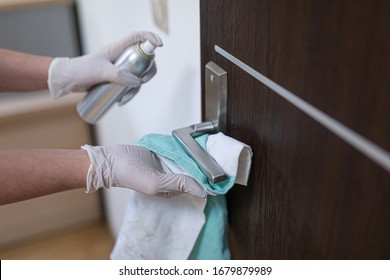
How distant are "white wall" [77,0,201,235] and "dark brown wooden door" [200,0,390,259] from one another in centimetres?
15

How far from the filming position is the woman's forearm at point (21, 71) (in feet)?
2.74

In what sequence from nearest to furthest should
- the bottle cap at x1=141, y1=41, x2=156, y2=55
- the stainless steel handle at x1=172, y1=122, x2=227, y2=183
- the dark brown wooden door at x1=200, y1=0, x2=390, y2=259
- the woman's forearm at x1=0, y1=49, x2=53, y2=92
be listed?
the dark brown wooden door at x1=200, y1=0, x2=390, y2=259 < the stainless steel handle at x1=172, y1=122, x2=227, y2=183 < the bottle cap at x1=141, y1=41, x2=156, y2=55 < the woman's forearm at x1=0, y1=49, x2=53, y2=92

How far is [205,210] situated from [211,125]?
13 cm

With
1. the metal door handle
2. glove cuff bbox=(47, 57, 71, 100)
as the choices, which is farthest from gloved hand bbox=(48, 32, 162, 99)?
the metal door handle

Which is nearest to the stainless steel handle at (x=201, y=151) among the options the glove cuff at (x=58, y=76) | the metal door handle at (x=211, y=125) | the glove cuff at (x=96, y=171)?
the metal door handle at (x=211, y=125)

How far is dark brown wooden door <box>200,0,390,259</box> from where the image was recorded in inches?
12.6

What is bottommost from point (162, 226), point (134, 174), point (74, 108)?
point (74, 108)

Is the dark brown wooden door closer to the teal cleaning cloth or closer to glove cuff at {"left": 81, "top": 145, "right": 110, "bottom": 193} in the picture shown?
the teal cleaning cloth

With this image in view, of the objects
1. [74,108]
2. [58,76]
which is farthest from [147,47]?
[74,108]

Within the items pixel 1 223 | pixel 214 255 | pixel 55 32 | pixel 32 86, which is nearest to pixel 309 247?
pixel 214 255

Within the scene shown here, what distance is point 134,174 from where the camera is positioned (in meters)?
0.58

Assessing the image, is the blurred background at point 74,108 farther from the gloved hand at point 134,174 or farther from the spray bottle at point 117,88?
the gloved hand at point 134,174

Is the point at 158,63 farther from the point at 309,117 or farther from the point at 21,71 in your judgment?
the point at 309,117

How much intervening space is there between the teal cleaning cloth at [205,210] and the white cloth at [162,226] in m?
0.02
